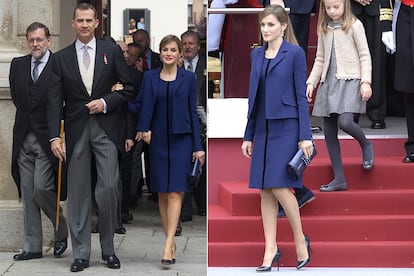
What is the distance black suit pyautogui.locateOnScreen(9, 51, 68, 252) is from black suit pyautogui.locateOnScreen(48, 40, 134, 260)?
41 centimetres

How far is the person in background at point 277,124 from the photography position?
28.3 ft

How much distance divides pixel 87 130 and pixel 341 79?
6.89 ft

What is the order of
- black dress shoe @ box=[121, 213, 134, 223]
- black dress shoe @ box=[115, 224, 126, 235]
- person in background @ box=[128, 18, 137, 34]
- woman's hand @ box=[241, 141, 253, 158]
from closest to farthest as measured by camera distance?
woman's hand @ box=[241, 141, 253, 158] < black dress shoe @ box=[115, 224, 126, 235] < black dress shoe @ box=[121, 213, 134, 223] < person in background @ box=[128, 18, 137, 34]

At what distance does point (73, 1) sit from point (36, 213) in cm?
287

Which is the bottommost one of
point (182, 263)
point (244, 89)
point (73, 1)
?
point (182, 263)

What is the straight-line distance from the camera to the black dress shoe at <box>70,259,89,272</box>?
930 cm

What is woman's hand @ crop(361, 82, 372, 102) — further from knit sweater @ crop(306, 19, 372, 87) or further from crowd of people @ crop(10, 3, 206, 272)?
crowd of people @ crop(10, 3, 206, 272)

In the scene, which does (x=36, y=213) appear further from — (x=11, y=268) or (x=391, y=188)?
(x=391, y=188)

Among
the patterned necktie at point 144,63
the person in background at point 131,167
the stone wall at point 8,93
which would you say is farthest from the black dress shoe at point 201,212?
the stone wall at point 8,93

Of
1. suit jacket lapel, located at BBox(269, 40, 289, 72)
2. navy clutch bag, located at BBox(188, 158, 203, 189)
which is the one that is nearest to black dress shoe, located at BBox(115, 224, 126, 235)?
navy clutch bag, located at BBox(188, 158, 203, 189)

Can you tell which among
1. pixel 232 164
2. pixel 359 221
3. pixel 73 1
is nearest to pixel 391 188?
pixel 359 221

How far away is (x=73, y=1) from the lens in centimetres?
1195

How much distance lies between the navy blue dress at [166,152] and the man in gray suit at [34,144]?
2.92ft

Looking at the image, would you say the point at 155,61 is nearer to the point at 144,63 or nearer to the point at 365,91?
the point at 144,63
